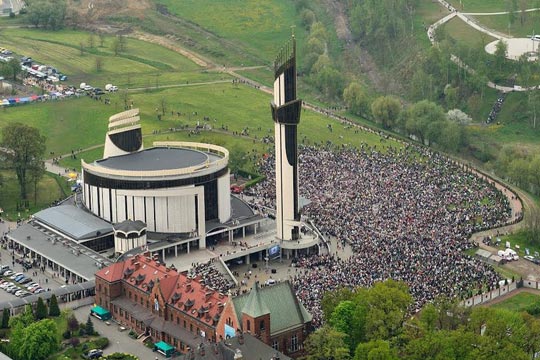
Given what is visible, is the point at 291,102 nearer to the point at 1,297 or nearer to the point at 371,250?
the point at 371,250

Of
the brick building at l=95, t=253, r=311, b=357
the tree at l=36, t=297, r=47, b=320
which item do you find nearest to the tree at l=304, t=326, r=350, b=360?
the brick building at l=95, t=253, r=311, b=357

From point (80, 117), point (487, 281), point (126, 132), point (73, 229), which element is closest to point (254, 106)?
point (80, 117)

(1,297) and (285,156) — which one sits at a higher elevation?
(285,156)

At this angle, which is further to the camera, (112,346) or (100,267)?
(100,267)

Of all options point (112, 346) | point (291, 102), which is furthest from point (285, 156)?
point (112, 346)

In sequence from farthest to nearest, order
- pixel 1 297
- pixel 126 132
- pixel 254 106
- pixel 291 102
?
pixel 254 106 → pixel 126 132 → pixel 291 102 → pixel 1 297

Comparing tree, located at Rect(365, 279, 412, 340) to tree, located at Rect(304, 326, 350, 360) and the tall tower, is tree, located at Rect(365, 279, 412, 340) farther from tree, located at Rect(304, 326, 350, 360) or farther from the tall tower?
the tall tower

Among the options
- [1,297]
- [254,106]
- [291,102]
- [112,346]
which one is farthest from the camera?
[254,106]

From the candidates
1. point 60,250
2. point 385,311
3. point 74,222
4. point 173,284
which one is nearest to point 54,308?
point 173,284
